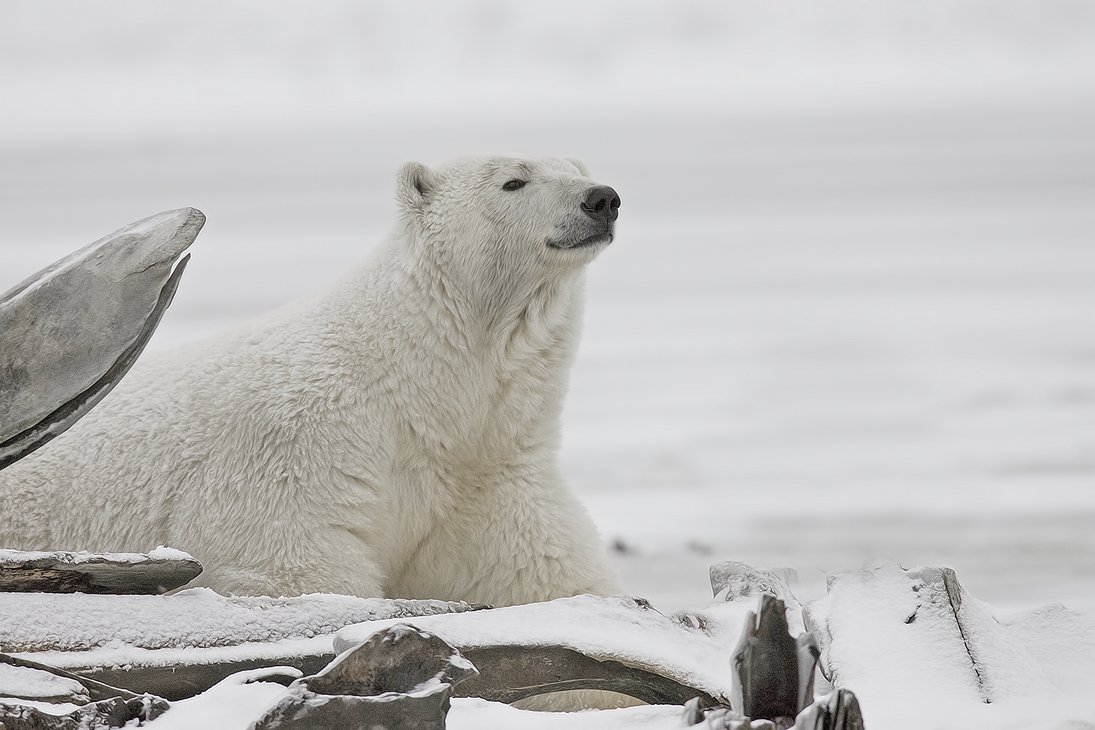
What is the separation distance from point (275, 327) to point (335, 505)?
1.47 feet

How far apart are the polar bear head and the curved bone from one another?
48.6 inches

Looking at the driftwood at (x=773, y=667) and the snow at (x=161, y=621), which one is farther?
the snow at (x=161, y=621)

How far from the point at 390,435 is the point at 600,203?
616 millimetres

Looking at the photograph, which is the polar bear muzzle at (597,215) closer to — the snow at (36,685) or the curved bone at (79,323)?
the curved bone at (79,323)

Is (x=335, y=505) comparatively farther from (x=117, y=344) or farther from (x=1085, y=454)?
(x=1085, y=454)

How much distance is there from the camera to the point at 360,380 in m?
2.12

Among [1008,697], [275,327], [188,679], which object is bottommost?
[188,679]

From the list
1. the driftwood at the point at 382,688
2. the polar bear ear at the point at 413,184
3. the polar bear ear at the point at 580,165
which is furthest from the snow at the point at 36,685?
the polar bear ear at the point at 580,165

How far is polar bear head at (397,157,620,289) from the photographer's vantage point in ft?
7.29

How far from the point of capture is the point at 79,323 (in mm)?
999

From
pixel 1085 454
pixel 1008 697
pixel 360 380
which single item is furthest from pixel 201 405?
pixel 1085 454

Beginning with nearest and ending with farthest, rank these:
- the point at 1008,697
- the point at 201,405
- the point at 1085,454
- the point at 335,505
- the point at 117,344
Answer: the point at 117,344
the point at 1008,697
the point at 335,505
the point at 201,405
the point at 1085,454

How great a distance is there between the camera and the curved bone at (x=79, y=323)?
997 mm

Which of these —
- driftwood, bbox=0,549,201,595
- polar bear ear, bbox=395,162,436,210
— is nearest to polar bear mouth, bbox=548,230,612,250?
polar bear ear, bbox=395,162,436,210
